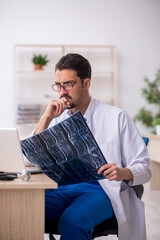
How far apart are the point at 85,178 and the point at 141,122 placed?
4.21 metres

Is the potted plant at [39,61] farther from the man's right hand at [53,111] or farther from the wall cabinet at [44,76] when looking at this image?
the man's right hand at [53,111]

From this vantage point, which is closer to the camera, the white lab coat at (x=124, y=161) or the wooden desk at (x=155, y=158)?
the white lab coat at (x=124, y=161)

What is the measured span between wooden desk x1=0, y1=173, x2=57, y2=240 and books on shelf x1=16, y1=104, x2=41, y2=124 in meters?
3.81

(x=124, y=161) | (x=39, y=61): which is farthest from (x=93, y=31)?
(x=124, y=161)

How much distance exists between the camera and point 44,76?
5348mm

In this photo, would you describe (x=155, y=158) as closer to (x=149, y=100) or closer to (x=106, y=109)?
(x=149, y=100)

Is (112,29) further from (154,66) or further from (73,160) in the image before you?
(73,160)

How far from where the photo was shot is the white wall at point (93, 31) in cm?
529

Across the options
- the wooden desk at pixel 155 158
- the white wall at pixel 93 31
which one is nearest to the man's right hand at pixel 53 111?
the wooden desk at pixel 155 158

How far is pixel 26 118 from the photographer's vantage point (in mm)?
5047

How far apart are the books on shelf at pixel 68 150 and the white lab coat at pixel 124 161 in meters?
0.20

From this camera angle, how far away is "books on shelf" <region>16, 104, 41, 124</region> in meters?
5.03

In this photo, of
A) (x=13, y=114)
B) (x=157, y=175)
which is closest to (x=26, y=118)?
(x=13, y=114)

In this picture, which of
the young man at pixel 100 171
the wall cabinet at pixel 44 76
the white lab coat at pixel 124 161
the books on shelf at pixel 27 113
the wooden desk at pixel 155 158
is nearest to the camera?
the young man at pixel 100 171
